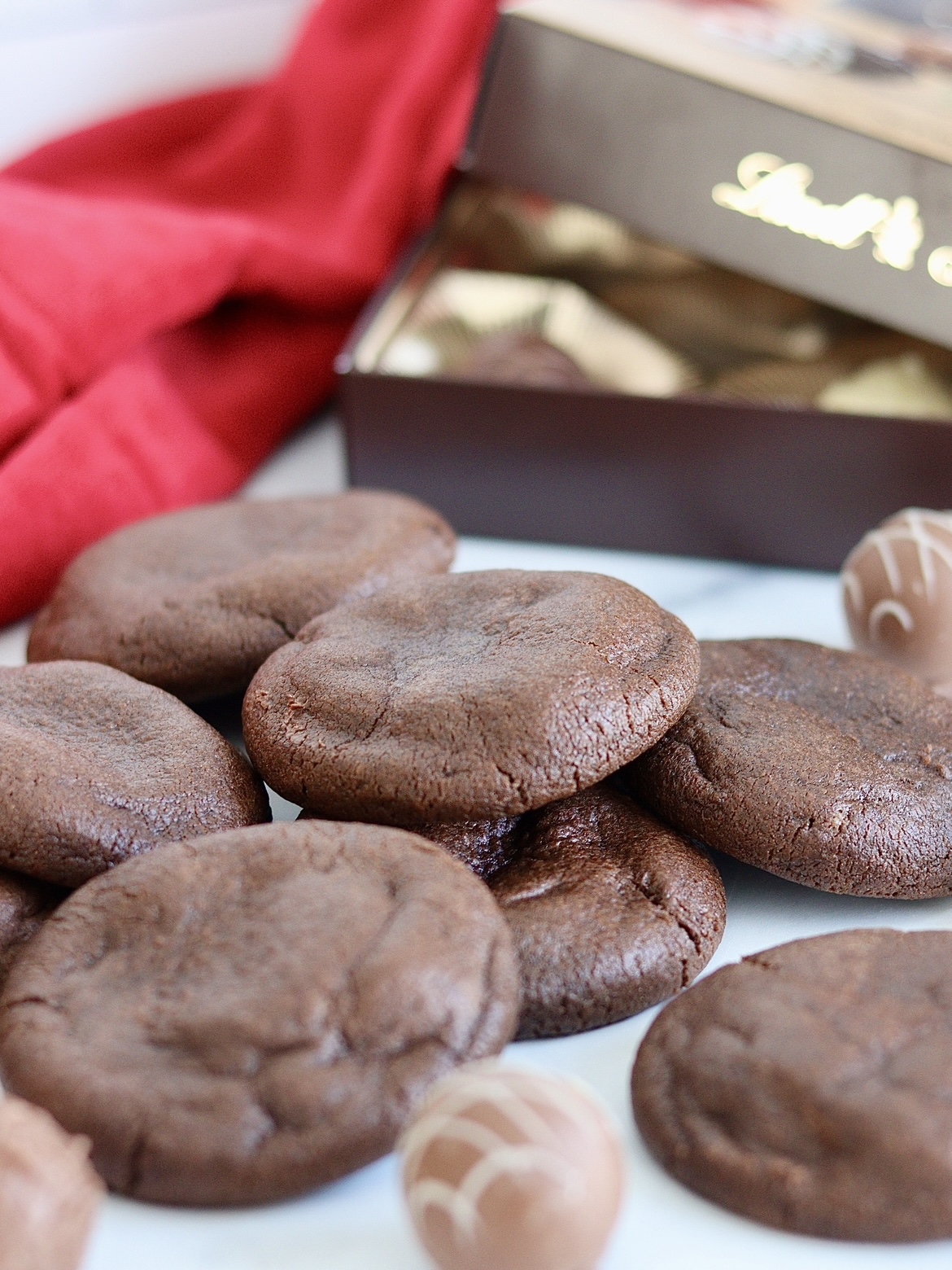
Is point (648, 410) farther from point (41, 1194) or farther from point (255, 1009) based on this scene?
Result: point (41, 1194)

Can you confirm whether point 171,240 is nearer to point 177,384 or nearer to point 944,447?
point 177,384

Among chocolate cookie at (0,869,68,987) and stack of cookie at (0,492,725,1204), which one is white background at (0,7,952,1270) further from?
chocolate cookie at (0,869,68,987)

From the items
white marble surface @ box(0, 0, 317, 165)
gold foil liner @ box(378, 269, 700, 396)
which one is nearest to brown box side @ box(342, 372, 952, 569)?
gold foil liner @ box(378, 269, 700, 396)

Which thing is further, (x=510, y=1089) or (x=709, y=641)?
(x=709, y=641)

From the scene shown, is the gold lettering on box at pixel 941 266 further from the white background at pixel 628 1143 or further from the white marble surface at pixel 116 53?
the white marble surface at pixel 116 53

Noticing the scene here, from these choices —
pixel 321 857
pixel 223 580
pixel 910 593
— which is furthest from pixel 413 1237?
pixel 910 593

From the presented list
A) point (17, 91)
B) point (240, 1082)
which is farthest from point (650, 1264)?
point (17, 91)
